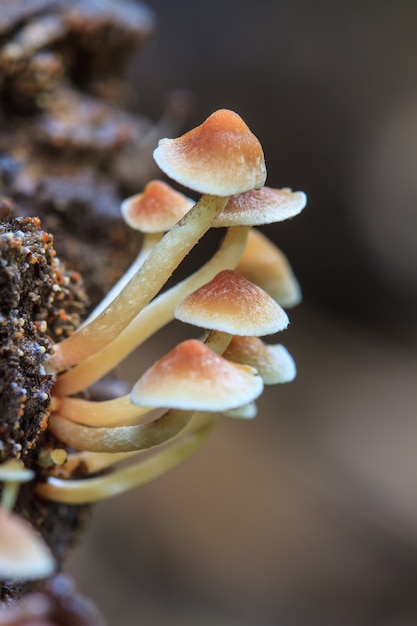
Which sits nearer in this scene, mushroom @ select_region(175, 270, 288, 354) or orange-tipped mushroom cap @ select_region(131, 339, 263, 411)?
orange-tipped mushroom cap @ select_region(131, 339, 263, 411)

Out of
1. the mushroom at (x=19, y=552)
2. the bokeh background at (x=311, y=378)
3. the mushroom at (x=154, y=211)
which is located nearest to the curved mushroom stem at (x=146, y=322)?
the mushroom at (x=154, y=211)

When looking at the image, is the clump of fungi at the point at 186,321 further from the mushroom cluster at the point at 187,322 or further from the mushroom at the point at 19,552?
the mushroom at the point at 19,552

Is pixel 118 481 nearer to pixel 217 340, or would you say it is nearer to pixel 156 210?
pixel 217 340

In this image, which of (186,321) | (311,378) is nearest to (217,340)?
(186,321)

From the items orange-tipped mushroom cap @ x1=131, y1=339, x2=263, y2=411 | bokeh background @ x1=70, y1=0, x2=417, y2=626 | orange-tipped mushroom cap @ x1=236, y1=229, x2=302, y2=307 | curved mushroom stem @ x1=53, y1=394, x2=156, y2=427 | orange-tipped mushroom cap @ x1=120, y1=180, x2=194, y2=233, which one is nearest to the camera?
orange-tipped mushroom cap @ x1=131, y1=339, x2=263, y2=411

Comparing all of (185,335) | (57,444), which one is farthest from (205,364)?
(185,335)

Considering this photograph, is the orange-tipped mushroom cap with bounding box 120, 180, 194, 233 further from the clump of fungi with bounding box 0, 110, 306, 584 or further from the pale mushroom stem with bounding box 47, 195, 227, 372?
the pale mushroom stem with bounding box 47, 195, 227, 372

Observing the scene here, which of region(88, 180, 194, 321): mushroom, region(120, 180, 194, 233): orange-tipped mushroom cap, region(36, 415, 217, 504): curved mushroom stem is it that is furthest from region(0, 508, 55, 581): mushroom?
region(120, 180, 194, 233): orange-tipped mushroom cap
